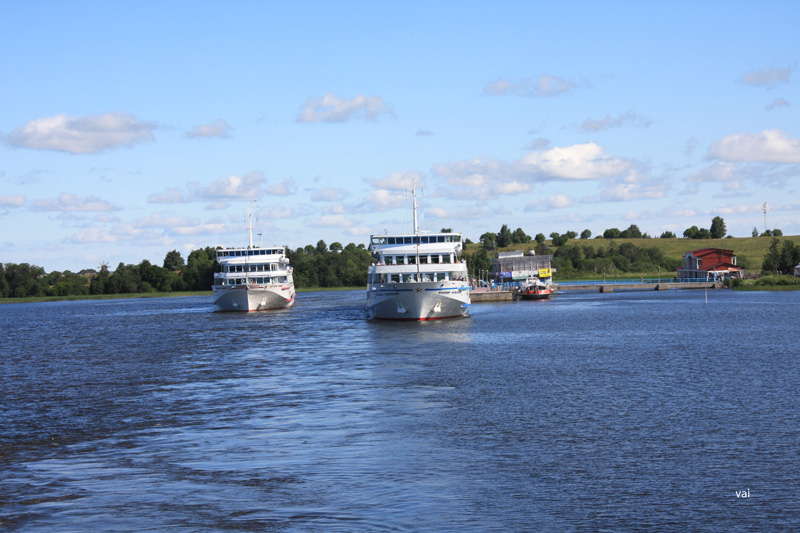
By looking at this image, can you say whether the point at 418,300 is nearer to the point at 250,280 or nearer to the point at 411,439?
the point at 250,280

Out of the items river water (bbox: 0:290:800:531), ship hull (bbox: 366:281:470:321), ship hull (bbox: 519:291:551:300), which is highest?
ship hull (bbox: 366:281:470:321)

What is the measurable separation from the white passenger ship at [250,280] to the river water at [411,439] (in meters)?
54.4

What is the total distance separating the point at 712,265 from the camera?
18050cm

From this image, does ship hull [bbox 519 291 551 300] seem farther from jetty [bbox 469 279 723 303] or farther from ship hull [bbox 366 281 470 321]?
ship hull [bbox 366 281 470 321]

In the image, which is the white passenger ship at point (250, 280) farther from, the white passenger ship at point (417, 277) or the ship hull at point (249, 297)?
the white passenger ship at point (417, 277)

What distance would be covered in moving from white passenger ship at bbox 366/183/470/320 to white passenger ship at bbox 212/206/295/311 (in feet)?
110

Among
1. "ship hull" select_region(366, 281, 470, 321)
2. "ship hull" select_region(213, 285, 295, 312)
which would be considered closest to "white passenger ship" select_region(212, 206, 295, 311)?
"ship hull" select_region(213, 285, 295, 312)

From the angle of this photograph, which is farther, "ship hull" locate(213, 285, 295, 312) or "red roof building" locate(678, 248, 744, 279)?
"red roof building" locate(678, 248, 744, 279)

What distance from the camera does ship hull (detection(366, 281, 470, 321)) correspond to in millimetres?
80000

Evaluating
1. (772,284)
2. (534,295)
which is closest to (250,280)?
(534,295)

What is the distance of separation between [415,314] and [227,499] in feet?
206

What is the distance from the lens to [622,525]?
18.0m

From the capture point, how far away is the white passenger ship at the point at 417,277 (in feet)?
264

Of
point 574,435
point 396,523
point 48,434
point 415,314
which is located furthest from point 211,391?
point 415,314
